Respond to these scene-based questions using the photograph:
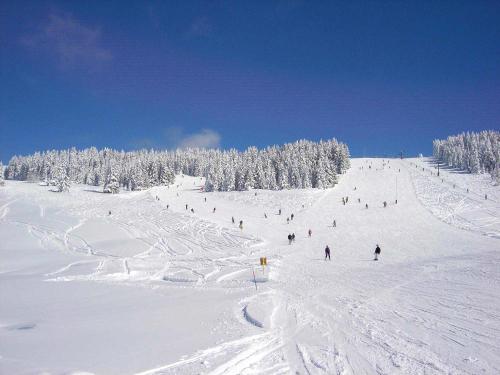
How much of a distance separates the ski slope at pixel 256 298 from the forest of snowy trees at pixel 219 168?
3767 cm

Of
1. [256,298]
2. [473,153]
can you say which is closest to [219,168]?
[256,298]

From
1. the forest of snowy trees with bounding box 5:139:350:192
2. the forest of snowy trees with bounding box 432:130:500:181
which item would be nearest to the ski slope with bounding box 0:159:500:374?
the forest of snowy trees with bounding box 5:139:350:192

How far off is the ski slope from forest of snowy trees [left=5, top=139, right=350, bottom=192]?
124ft

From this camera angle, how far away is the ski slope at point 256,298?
25.4 ft

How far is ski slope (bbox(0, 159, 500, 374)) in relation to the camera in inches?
304

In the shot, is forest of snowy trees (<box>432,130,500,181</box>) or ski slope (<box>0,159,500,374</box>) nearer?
ski slope (<box>0,159,500,374</box>)

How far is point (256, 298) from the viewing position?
13.8 metres

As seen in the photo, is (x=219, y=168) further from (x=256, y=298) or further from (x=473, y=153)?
(x=473, y=153)

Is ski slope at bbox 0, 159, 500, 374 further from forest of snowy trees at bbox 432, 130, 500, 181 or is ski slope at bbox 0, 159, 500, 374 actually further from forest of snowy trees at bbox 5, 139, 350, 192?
forest of snowy trees at bbox 432, 130, 500, 181

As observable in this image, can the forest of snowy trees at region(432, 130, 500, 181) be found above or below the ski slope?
A: above

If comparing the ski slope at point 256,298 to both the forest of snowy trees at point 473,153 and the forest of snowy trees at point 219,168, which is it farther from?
the forest of snowy trees at point 473,153

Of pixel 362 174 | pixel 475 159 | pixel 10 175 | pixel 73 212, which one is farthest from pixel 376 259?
pixel 10 175

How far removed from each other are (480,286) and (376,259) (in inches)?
353

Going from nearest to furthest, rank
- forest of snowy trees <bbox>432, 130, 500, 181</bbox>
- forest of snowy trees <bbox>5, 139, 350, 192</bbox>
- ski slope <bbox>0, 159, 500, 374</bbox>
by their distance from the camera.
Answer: ski slope <bbox>0, 159, 500, 374</bbox>
forest of snowy trees <bbox>5, 139, 350, 192</bbox>
forest of snowy trees <bbox>432, 130, 500, 181</bbox>
